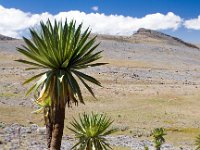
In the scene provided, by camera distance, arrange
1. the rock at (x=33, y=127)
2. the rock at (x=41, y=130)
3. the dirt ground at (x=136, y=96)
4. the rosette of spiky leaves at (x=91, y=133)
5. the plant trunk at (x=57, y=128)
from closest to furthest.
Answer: the plant trunk at (x=57, y=128) → the rosette of spiky leaves at (x=91, y=133) → the rock at (x=41, y=130) → the rock at (x=33, y=127) → the dirt ground at (x=136, y=96)

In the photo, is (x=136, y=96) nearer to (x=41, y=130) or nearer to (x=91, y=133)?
(x=41, y=130)

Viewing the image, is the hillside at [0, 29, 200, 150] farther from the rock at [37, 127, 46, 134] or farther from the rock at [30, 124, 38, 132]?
the rock at [30, 124, 38, 132]

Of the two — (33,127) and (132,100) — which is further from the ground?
(132,100)

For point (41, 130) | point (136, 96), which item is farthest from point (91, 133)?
point (136, 96)

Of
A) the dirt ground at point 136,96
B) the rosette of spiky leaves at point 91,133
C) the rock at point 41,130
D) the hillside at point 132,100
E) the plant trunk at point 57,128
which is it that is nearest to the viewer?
the plant trunk at point 57,128

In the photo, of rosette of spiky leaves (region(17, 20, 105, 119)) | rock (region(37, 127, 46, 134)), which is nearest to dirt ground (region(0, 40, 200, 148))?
rock (region(37, 127, 46, 134))

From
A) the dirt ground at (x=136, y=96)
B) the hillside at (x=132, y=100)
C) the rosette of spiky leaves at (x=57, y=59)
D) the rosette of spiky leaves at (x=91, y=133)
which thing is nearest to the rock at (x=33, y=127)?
the hillside at (x=132, y=100)

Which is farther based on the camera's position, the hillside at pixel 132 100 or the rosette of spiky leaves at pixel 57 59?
the hillside at pixel 132 100

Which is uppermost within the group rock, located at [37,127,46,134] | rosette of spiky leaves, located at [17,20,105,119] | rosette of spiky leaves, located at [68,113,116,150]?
rosette of spiky leaves, located at [17,20,105,119]

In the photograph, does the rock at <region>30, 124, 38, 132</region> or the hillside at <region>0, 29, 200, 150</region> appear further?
the hillside at <region>0, 29, 200, 150</region>

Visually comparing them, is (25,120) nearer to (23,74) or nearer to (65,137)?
(65,137)

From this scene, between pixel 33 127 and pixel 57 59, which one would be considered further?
pixel 33 127

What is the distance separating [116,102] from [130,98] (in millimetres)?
5060

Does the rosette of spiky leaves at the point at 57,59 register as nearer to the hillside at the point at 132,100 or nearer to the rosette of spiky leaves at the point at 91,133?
the rosette of spiky leaves at the point at 91,133
